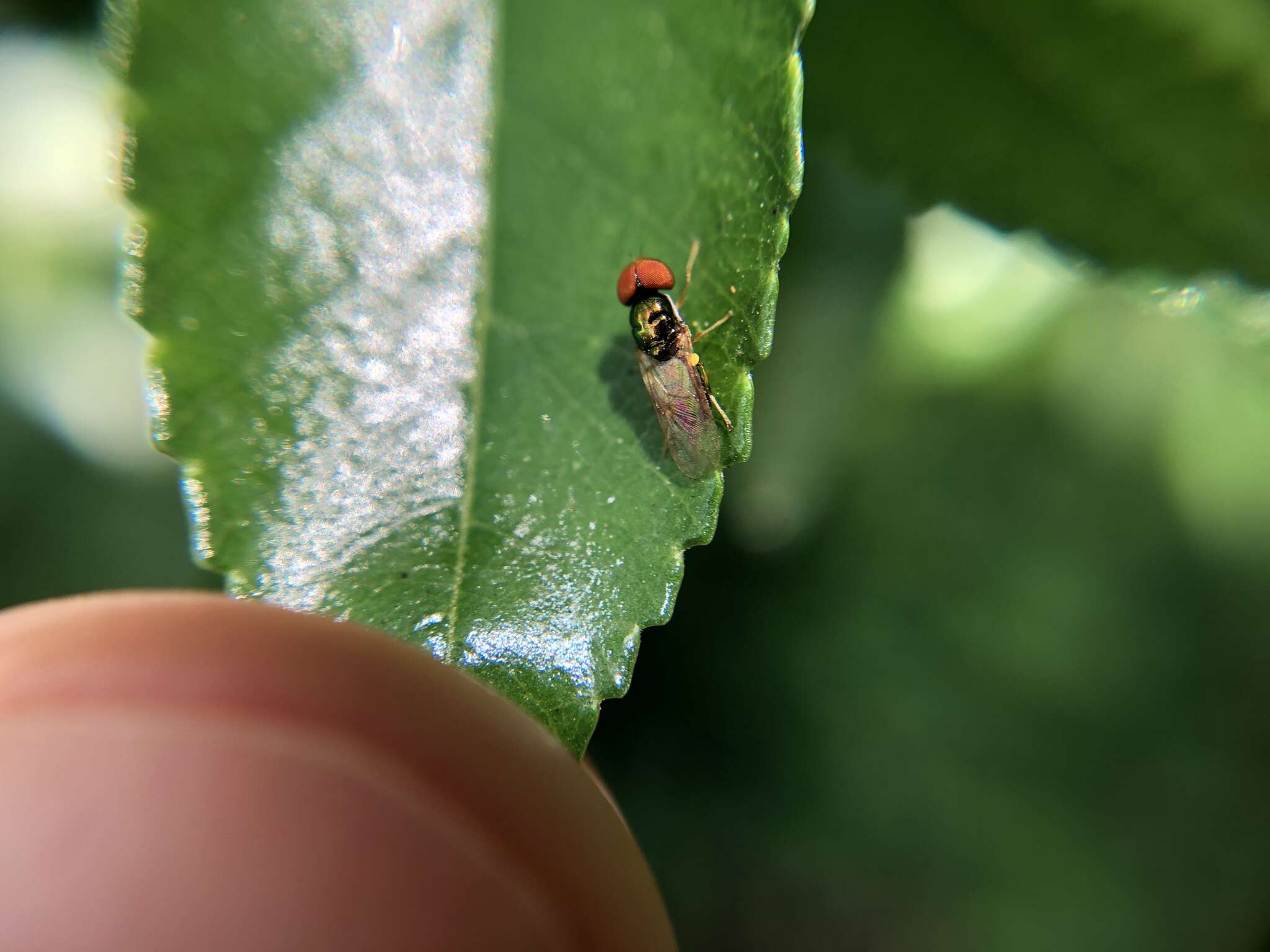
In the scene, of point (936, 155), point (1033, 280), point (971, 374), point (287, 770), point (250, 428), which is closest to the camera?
point (250, 428)

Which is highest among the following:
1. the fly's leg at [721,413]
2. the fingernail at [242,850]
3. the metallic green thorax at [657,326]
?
the metallic green thorax at [657,326]

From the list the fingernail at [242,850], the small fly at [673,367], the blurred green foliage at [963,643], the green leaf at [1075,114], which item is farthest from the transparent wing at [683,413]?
the blurred green foliage at [963,643]

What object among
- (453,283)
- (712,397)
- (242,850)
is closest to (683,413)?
(712,397)

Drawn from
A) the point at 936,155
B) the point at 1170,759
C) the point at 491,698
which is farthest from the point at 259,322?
the point at 1170,759

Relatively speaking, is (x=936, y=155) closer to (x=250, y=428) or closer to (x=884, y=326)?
(x=884, y=326)

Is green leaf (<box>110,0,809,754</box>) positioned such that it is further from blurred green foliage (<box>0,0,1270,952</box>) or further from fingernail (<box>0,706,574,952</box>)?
blurred green foliage (<box>0,0,1270,952</box>)

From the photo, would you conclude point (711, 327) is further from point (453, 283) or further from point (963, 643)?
point (963, 643)

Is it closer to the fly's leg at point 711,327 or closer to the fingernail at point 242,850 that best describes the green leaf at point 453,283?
the fly's leg at point 711,327
